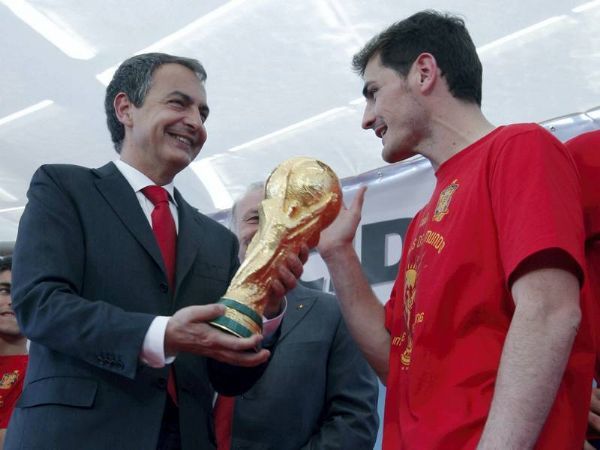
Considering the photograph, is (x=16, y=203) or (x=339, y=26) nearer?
(x=339, y=26)

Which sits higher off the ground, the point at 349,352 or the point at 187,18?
the point at 187,18

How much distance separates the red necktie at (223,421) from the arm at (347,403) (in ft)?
0.79

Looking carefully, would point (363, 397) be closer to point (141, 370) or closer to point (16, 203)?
point (141, 370)

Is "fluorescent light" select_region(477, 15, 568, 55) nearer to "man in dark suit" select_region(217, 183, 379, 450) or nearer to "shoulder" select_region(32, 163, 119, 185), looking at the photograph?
"man in dark suit" select_region(217, 183, 379, 450)

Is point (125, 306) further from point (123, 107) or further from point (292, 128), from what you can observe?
point (292, 128)

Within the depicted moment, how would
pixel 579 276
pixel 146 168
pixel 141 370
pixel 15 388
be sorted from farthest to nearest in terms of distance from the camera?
pixel 15 388
pixel 146 168
pixel 141 370
pixel 579 276

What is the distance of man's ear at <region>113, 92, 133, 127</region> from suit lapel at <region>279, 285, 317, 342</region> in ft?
2.89

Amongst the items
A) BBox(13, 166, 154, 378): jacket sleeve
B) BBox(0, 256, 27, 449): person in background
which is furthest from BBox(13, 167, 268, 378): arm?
BBox(0, 256, 27, 449): person in background

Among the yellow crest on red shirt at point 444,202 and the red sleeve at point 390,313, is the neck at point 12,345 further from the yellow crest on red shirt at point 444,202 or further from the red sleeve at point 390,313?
the yellow crest on red shirt at point 444,202

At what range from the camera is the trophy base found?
142cm

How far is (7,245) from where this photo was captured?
478 centimetres

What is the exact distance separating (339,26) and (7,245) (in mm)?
2356

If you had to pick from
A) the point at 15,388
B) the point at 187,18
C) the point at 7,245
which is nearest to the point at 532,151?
the point at 15,388

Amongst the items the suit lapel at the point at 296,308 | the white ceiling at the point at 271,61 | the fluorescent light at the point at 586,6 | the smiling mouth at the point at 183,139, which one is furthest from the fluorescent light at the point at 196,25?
the smiling mouth at the point at 183,139
